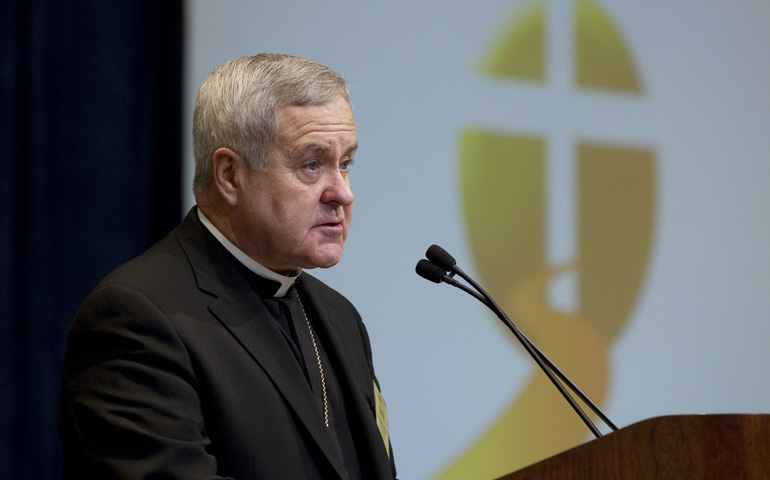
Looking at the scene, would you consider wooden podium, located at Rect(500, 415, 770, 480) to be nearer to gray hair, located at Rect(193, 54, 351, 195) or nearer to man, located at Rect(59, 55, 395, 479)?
man, located at Rect(59, 55, 395, 479)

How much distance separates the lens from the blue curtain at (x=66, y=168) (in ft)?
9.07

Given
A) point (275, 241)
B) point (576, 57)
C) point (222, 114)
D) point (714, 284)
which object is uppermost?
point (576, 57)

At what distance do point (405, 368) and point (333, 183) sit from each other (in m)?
1.31

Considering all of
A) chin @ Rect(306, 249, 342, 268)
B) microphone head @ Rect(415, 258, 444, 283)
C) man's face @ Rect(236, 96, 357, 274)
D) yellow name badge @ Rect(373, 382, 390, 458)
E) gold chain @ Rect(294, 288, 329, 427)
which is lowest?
yellow name badge @ Rect(373, 382, 390, 458)

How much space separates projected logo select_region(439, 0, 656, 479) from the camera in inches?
128

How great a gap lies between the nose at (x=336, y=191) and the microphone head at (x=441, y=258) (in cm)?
22

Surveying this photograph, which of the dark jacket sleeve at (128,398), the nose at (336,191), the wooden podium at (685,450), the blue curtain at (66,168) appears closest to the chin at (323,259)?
the nose at (336,191)

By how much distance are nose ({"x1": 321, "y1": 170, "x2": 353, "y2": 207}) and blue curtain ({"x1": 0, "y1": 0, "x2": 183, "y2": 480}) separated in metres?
1.19

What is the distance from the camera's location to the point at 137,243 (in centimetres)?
298

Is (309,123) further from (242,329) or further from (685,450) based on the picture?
(685,450)

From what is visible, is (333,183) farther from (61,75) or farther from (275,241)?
(61,75)

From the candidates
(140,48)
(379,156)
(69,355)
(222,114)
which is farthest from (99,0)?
(69,355)

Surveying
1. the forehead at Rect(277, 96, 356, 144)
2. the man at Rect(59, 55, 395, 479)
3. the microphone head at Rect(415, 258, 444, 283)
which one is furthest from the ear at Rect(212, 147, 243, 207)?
the microphone head at Rect(415, 258, 444, 283)

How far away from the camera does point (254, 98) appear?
1.90 metres
